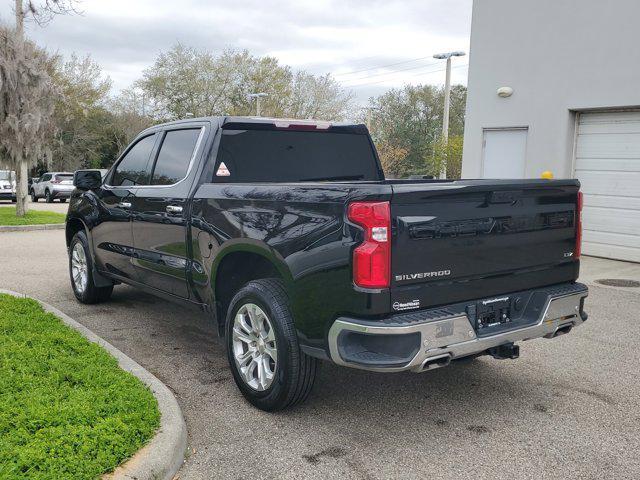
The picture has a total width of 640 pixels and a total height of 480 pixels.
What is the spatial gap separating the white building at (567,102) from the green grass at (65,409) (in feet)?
29.9

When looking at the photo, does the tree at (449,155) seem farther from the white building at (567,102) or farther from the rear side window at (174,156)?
the rear side window at (174,156)

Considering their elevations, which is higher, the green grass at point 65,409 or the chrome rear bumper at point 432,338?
the chrome rear bumper at point 432,338

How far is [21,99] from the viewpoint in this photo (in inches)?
639

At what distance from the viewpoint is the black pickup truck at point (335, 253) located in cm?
323

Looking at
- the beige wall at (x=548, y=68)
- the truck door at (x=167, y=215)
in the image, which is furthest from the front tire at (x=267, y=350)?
the beige wall at (x=548, y=68)

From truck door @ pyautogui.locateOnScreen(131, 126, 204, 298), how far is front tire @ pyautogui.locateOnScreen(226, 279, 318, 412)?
89 cm

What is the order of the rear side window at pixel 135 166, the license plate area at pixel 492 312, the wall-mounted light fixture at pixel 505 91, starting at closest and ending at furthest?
the license plate area at pixel 492 312
the rear side window at pixel 135 166
the wall-mounted light fixture at pixel 505 91

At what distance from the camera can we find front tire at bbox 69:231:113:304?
6.56 metres

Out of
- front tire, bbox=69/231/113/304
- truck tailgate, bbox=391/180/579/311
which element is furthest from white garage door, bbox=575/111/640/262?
front tire, bbox=69/231/113/304

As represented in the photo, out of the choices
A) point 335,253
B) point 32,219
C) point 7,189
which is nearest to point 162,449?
point 335,253

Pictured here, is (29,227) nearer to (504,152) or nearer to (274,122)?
(504,152)

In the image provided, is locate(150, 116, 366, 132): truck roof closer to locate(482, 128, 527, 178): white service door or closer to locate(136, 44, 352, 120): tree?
locate(482, 128, 527, 178): white service door

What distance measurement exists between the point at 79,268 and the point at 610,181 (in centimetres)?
872

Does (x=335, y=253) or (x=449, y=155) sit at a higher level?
(x=449, y=155)
